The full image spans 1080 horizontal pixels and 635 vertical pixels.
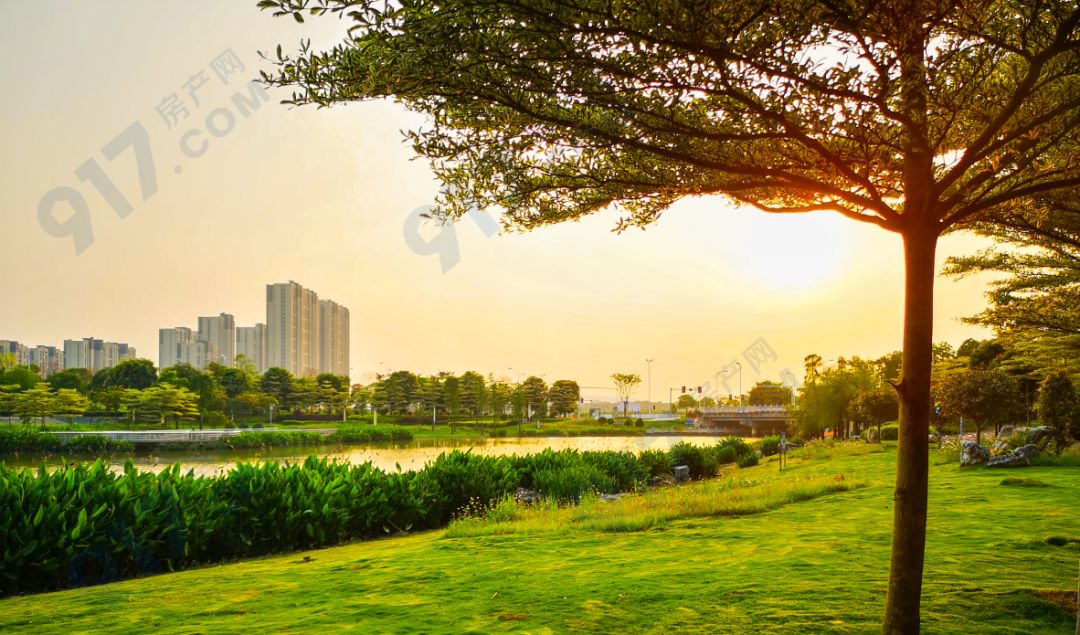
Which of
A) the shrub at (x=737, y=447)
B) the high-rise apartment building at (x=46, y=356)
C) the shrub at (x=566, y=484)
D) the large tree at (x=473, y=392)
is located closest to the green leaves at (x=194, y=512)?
the shrub at (x=566, y=484)

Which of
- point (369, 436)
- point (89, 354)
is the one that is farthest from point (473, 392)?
point (89, 354)

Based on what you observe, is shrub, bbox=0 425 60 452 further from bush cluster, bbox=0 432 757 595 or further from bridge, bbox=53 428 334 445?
bush cluster, bbox=0 432 757 595

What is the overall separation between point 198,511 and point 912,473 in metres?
7.53

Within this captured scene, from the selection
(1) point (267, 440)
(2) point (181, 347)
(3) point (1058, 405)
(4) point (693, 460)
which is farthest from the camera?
(2) point (181, 347)

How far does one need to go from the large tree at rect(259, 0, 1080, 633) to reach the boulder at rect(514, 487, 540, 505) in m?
8.56

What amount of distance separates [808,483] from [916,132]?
1099cm

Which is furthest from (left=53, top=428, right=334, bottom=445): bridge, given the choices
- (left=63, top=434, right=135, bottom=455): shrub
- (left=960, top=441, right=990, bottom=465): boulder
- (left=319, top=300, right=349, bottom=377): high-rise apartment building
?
(left=319, top=300, right=349, bottom=377): high-rise apartment building

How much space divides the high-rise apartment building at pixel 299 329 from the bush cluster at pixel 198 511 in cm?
11435

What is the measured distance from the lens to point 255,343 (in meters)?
145

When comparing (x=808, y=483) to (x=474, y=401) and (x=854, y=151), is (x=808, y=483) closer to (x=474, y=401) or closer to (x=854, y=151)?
(x=854, y=151)

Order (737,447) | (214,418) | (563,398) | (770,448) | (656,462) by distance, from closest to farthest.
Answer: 1. (656,462)
2. (737,447)
3. (770,448)
4. (214,418)
5. (563,398)

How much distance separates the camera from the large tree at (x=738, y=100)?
3.75 m

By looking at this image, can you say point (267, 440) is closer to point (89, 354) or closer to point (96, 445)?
point (96, 445)

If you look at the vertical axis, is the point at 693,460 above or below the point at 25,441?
above
